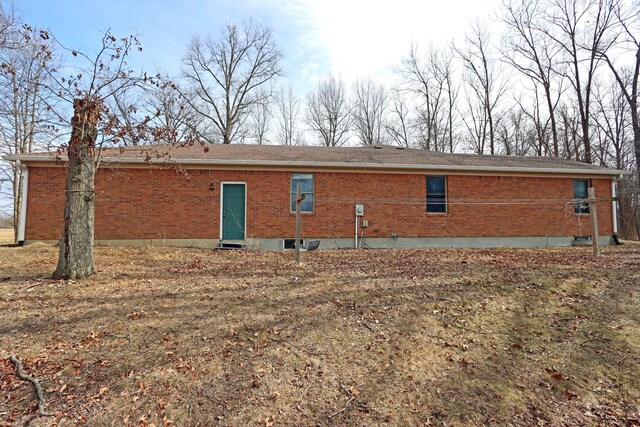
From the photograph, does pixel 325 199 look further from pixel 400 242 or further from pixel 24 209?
pixel 24 209

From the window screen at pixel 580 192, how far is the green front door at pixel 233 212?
12.3 metres

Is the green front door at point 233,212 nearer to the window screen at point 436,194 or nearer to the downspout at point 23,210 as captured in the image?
the downspout at point 23,210

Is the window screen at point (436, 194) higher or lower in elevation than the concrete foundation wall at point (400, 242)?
higher

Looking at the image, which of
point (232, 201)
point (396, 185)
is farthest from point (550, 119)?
point (232, 201)

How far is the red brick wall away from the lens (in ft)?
33.5

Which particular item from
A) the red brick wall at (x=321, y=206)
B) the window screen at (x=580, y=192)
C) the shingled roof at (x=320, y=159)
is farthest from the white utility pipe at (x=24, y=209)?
the window screen at (x=580, y=192)

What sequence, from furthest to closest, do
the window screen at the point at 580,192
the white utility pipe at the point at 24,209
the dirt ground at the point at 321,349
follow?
1. the window screen at the point at 580,192
2. the white utility pipe at the point at 24,209
3. the dirt ground at the point at 321,349

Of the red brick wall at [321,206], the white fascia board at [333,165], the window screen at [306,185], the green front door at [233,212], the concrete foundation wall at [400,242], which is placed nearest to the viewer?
the white fascia board at [333,165]

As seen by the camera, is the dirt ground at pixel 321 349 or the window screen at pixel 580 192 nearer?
the dirt ground at pixel 321 349

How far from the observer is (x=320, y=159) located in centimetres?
1160

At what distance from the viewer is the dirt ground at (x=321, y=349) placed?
260 cm

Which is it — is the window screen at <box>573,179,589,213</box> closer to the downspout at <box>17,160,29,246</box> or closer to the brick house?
the brick house

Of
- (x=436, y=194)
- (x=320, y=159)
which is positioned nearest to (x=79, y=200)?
(x=320, y=159)

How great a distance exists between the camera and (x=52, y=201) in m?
9.90
